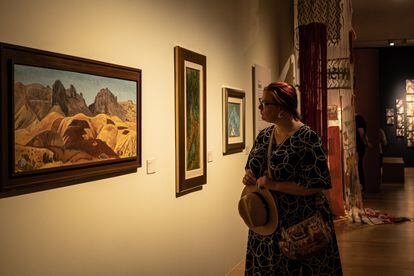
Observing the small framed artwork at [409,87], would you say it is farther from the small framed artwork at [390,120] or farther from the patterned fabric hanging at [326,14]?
the patterned fabric hanging at [326,14]

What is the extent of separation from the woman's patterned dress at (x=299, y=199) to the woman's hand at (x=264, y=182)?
40 millimetres

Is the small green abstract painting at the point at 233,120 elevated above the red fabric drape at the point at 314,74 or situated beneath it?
situated beneath

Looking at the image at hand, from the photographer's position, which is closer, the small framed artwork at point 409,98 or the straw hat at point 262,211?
the straw hat at point 262,211

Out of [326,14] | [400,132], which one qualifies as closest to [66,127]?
[326,14]

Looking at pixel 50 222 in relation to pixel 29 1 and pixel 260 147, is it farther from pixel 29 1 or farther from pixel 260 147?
pixel 260 147

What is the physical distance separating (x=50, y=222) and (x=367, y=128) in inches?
359

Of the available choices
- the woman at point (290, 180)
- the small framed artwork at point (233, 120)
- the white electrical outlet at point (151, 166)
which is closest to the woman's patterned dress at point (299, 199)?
the woman at point (290, 180)

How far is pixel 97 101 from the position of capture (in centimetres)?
251

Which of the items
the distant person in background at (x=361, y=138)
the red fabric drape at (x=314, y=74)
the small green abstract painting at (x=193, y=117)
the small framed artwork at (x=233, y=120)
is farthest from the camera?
the distant person in background at (x=361, y=138)

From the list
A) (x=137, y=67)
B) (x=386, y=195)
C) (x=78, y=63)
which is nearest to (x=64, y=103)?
(x=78, y=63)

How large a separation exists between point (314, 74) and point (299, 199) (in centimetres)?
391

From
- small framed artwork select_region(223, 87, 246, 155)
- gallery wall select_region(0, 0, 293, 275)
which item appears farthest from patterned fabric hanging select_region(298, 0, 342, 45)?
small framed artwork select_region(223, 87, 246, 155)

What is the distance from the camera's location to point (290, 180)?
2.75 metres

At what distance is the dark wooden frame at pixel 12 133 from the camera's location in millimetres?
1939
